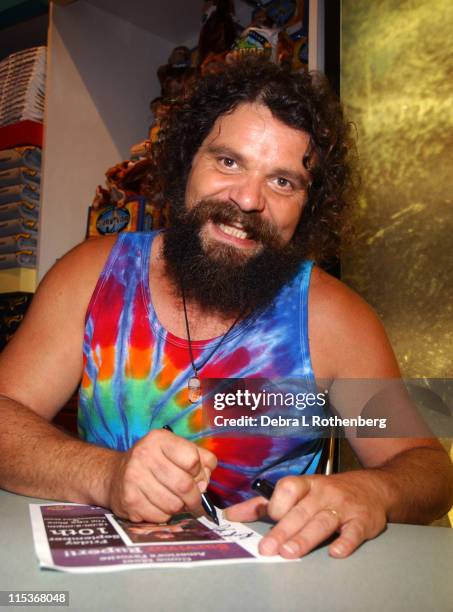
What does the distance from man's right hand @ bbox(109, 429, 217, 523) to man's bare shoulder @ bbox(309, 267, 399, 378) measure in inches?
19.7

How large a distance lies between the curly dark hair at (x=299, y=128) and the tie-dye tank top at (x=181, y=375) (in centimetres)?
33

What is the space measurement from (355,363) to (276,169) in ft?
1.43

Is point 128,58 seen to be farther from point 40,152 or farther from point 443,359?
point 443,359

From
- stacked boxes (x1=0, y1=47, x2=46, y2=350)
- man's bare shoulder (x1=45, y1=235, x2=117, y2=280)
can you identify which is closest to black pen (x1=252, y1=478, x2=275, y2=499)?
man's bare shoulder (x1=45, y1=235, x2=117, y2=280)

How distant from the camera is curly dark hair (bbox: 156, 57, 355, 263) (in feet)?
4.41

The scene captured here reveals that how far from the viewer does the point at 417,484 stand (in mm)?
884

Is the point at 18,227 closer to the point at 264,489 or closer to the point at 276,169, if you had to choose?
the point at 276,169

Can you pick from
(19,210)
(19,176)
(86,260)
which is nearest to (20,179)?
(19,176)

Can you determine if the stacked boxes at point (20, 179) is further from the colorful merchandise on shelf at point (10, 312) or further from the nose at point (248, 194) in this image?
the nose at point (248, 194)

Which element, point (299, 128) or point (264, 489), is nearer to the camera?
point (264, 489)

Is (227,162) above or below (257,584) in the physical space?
above

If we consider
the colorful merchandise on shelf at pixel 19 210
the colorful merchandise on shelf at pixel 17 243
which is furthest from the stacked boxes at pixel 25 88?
the colorful merchandise on shelf at pixel 17 243

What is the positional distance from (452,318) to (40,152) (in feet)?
4.99

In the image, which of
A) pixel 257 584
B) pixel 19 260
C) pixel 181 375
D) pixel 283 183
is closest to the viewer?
pixel 257 584
